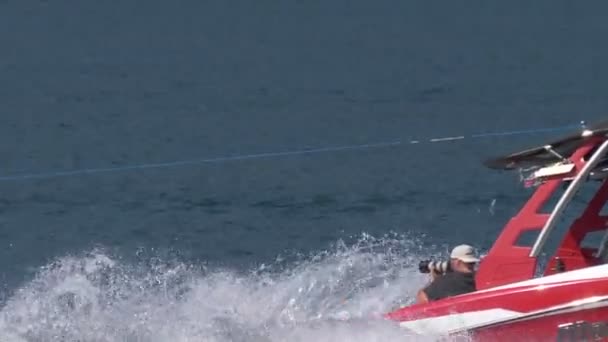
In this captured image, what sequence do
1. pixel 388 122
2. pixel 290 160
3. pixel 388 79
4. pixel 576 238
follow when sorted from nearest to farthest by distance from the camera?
pixel 576 238, pixel 290 160, pixel 388 122, pixel 388 79

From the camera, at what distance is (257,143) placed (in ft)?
71.6

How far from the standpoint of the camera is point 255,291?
1341 cm

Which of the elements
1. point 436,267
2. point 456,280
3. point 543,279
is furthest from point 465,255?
point 543,279

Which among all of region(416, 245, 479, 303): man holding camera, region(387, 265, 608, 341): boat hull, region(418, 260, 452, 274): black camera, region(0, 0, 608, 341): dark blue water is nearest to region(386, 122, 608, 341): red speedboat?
region(387, 265, 608, 341): boat hull

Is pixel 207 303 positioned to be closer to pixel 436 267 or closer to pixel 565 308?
pixel 436 267

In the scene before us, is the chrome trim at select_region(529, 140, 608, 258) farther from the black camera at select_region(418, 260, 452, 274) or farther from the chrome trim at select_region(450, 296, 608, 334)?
the black camera at select_region(418, 260, 452, 274)

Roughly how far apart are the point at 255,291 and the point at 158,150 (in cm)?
848

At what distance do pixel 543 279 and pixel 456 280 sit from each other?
1.03m

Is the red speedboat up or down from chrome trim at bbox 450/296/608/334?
up

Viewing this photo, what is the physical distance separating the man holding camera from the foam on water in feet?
1.71

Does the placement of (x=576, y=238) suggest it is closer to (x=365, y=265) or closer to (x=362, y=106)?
(x=365, y=265)

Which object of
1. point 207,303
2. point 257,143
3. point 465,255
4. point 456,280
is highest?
point 257,143

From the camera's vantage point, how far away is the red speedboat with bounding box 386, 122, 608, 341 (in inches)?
408

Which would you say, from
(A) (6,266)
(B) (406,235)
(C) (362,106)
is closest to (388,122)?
(C) (362,106)
